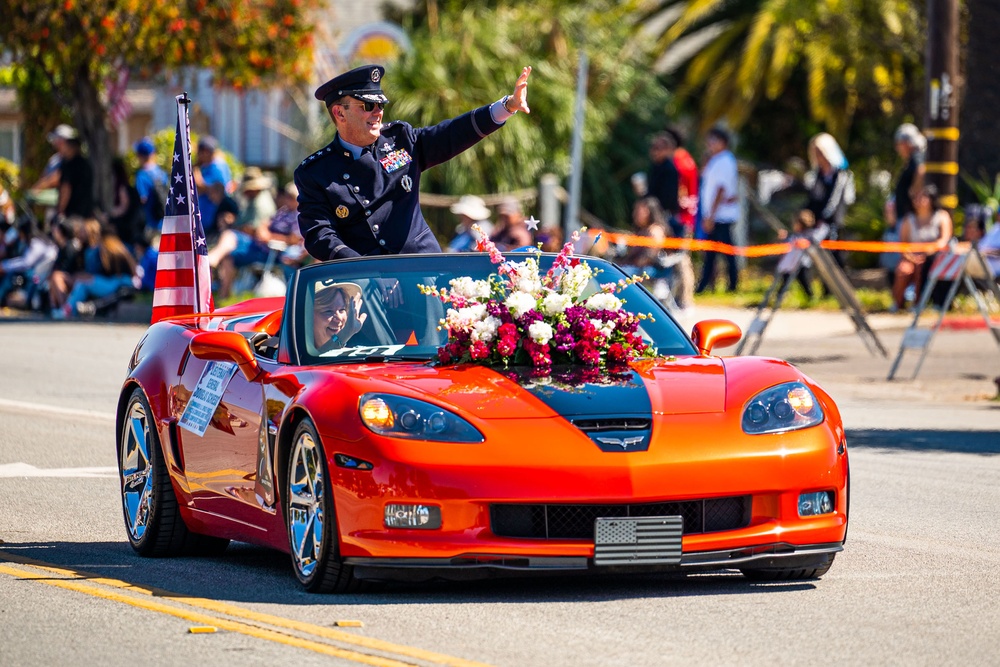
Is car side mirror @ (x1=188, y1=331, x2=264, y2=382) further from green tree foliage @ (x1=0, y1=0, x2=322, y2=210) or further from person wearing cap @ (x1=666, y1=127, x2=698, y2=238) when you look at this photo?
green tree foliage @ (x1=0, y1=0, x2=322, y2=210)

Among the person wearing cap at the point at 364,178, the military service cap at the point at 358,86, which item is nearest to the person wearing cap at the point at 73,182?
the person wearing cap at the point at 364,178

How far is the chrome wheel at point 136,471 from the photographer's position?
321 inches

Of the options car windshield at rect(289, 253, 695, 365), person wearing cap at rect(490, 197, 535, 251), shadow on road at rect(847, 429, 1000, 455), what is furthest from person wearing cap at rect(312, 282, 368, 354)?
person wearing cap at rect(490, 197, 535, 251)

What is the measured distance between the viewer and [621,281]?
780 centimetres

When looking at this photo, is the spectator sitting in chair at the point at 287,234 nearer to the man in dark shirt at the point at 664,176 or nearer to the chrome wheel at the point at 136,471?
the man in dark shirt at the point at 664,176

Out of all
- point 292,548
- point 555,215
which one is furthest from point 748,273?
point 292,548

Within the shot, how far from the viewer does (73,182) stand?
24.7 metres

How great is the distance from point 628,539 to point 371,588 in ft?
3.32

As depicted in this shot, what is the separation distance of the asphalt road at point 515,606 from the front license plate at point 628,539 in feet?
0.60

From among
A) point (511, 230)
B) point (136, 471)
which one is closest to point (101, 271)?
point (511, 230)

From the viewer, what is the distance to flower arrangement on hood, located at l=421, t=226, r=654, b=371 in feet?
23.2

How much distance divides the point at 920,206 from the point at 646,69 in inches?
546

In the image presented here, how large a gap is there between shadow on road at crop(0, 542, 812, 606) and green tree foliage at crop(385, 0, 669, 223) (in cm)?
1989

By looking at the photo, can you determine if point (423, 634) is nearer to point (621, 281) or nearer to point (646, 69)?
point (621, 281)
